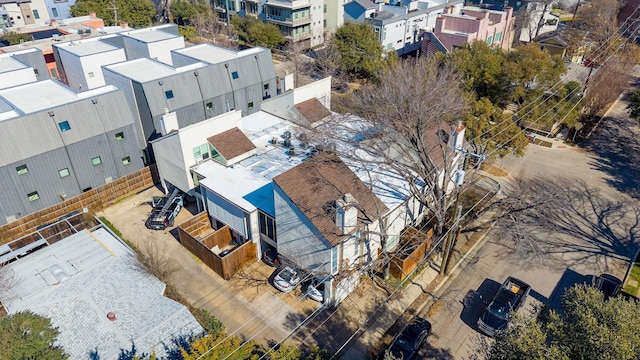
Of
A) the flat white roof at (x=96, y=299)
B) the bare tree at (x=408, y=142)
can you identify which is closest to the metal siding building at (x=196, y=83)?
the bare tree at (x=408, y=142)

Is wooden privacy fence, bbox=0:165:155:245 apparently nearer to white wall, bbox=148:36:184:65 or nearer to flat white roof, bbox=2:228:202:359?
flat white roof, bbox=2:228:202:359

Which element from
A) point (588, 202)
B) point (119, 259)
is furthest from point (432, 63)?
point (119, 259)

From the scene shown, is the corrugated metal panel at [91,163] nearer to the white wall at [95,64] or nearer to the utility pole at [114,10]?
the white wall at [95,64]

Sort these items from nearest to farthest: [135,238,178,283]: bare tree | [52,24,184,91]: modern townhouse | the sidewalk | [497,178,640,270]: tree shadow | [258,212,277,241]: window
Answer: the sidewalk, [135,238,178,283]: bare tree, [258,212,277,241]: window, [497,178,640,270]: tree shadow, [52,24,184,91]: modern townhouse

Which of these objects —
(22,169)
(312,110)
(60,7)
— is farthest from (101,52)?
(60,7)

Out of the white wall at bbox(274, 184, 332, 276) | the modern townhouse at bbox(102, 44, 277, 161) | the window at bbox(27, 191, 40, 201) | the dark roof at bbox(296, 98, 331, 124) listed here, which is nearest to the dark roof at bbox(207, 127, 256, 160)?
the modern townhouse at bbox(102, 44, 277, 161)
